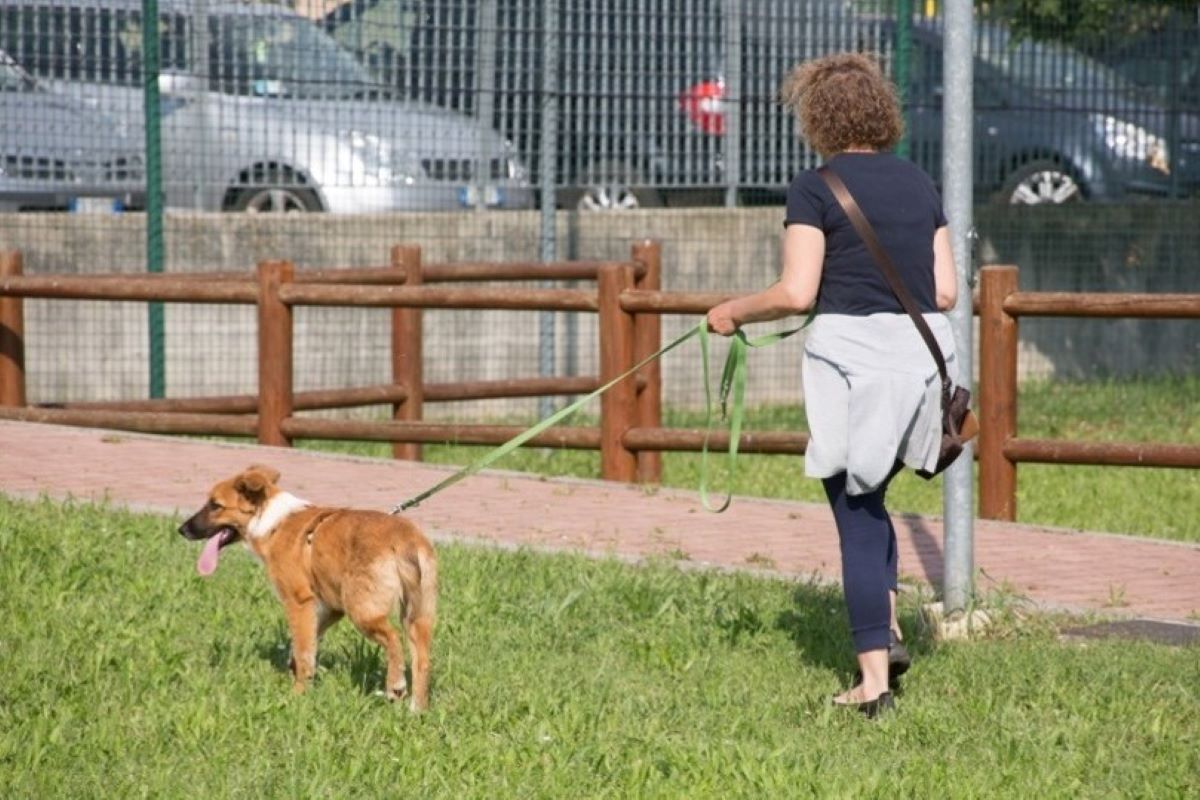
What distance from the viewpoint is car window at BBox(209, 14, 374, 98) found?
13.7 meters

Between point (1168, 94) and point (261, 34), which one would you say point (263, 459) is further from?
point (1168, 94)

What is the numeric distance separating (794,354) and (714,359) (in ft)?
1.89

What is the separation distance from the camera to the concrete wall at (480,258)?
13.6m

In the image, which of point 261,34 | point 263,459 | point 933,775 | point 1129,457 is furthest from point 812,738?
point 261,34

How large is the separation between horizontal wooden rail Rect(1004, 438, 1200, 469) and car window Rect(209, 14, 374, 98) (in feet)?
19.4

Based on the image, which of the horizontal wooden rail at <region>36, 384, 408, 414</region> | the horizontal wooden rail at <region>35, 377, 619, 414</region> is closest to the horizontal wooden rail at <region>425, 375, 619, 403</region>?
the horizontal wooden rail at <region>35, 377, 619, 414</region>

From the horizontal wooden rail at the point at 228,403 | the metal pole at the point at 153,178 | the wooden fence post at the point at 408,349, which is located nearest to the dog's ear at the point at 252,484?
the horizontal wooden rail at the point at 228,403

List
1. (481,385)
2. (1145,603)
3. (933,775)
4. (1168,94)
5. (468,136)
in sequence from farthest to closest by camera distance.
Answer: (1168,94), (468,136), (481,385), (1145,603), (933,775)

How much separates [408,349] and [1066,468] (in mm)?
4015

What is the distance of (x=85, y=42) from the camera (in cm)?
1308

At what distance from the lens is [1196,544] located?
30.8 feet

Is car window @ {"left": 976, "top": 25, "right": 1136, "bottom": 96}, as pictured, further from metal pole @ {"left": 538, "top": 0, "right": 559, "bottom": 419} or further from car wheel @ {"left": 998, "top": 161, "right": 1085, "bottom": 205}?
metal pole @ {"left": 538, "top": 0, "right": 559, "bottom": 419}

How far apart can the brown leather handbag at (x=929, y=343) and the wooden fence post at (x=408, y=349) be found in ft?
21.3

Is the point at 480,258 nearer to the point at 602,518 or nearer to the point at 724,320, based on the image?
the point at 602,518
